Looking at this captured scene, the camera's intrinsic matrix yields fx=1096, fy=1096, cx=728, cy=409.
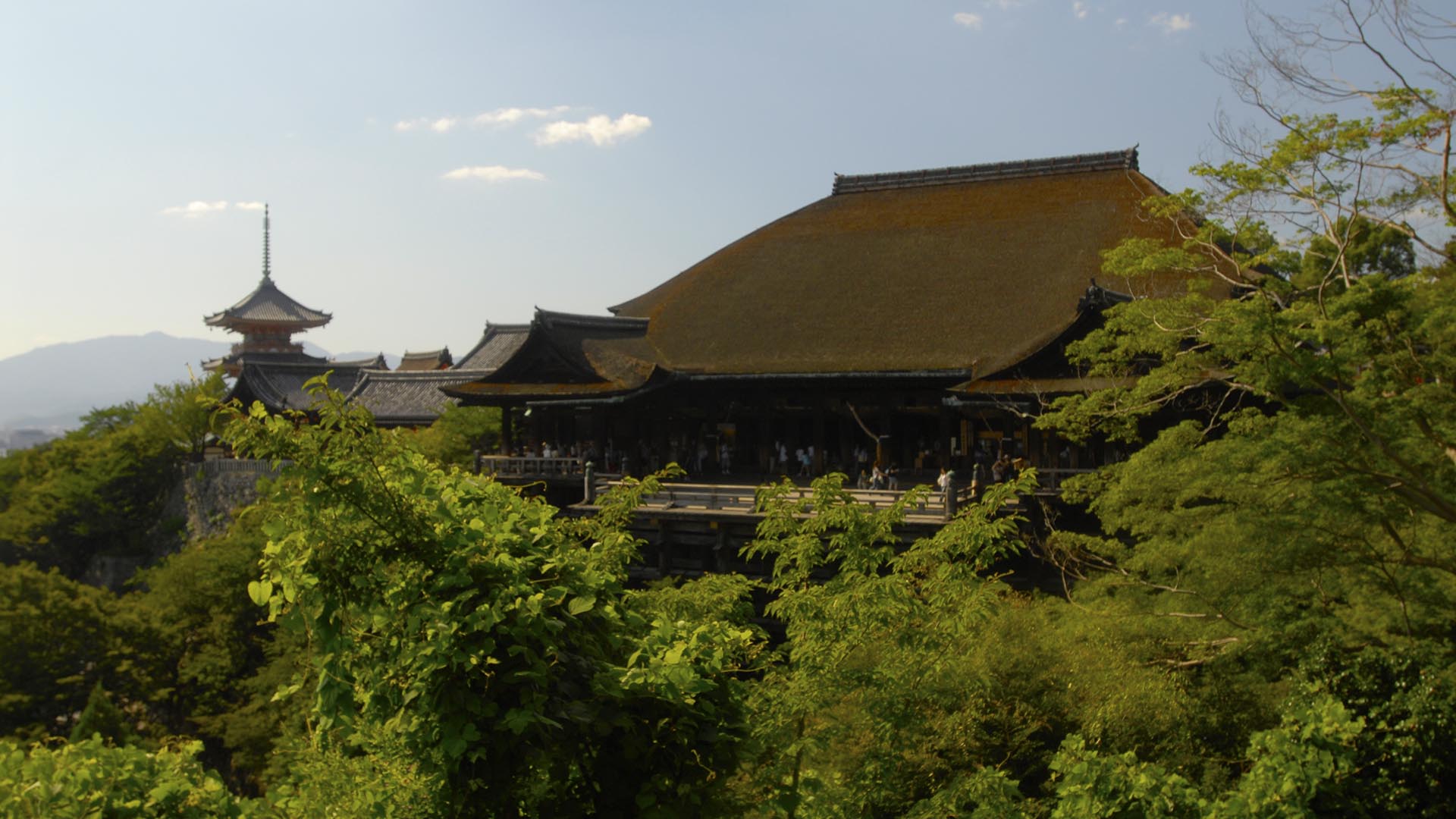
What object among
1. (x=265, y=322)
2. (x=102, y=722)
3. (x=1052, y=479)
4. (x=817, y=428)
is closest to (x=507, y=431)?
(x=817, y=428)

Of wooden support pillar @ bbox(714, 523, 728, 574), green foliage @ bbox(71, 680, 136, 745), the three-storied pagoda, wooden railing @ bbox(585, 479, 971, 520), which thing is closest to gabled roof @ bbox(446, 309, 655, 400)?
wooden railing @ bbox(585, 479, 971, 520)

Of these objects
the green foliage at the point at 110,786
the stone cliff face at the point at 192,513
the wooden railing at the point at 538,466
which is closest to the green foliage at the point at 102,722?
the wooden railing at the point at 538,466

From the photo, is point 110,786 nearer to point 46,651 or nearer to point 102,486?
point 46,651

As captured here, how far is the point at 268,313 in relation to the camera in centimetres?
6706

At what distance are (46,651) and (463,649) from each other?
75.3 ft

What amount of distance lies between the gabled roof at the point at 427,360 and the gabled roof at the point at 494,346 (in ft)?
43.2

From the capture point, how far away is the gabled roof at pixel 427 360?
5491 centimetres

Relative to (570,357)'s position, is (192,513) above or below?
below

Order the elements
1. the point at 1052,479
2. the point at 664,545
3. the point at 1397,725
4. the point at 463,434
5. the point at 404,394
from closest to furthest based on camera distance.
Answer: the point at 1397,725
the point at 1052,479
the point at 664,545
the point at 463,434
the point at 404,394

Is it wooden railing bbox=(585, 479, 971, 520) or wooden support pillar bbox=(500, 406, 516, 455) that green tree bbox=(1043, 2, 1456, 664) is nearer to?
wooden railing bbox=(585, 479, 971, 520)

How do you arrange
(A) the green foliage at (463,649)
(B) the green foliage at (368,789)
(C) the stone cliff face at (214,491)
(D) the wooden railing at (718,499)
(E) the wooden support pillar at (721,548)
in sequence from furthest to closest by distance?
(C) the stone cliff face at (214,491), (E) the wooden support pillar at (721,548), (D) the wooden railing at (718,499), (B) the green foliage at (368,789), (A) the green foliage at (463,649)

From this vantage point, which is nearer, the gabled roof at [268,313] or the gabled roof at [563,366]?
the gabled roof at [563,366]

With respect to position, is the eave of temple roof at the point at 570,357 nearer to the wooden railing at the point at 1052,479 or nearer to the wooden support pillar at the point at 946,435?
the wooden support pillar at the point at 946,435

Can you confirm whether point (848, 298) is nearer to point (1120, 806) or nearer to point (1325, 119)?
point (1325, 119)
